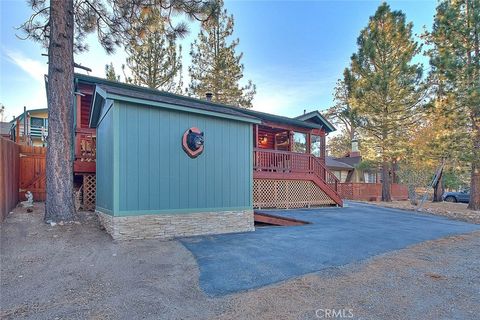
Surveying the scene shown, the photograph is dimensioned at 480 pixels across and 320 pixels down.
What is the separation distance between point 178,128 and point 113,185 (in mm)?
1887

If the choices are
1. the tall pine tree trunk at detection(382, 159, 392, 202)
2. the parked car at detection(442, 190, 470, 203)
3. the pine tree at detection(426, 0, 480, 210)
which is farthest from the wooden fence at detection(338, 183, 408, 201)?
the pine tree at detection(426, 0, 480, 210)

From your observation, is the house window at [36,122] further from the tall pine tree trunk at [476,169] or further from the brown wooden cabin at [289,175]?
the tall pine tree trunk at [476,169]

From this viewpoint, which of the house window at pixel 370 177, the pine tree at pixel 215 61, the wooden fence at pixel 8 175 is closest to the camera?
the wooden fence at pixel 8 175

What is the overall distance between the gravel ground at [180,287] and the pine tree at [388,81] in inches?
515

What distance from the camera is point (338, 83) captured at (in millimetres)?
30625

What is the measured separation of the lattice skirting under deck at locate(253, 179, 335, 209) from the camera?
36.6 feet

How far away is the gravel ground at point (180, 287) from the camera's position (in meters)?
3.18

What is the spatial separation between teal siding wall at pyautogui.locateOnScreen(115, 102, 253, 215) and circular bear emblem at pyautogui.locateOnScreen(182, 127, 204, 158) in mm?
117

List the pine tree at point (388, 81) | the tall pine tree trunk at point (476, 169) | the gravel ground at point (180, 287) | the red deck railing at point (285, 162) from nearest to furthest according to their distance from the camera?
the gravel ground at point (180, 287)
the red deck railing at point (285, 162)
the tall pine tree trunk at point (476, 169)
the pine tree at point (388, 81)

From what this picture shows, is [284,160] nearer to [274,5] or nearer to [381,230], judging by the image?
[381,230]

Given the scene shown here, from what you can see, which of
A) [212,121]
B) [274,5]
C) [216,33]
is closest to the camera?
[212,121]

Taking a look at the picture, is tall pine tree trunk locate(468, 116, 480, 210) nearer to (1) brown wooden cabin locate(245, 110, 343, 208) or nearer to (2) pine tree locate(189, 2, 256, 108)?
(1) brown wooden cabin locate(245, 110, 343, 208)

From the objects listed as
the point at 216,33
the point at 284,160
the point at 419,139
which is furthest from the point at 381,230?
the point at 216,33

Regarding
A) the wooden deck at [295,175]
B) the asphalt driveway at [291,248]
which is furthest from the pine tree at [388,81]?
the asphalt driveway at [291,248]
